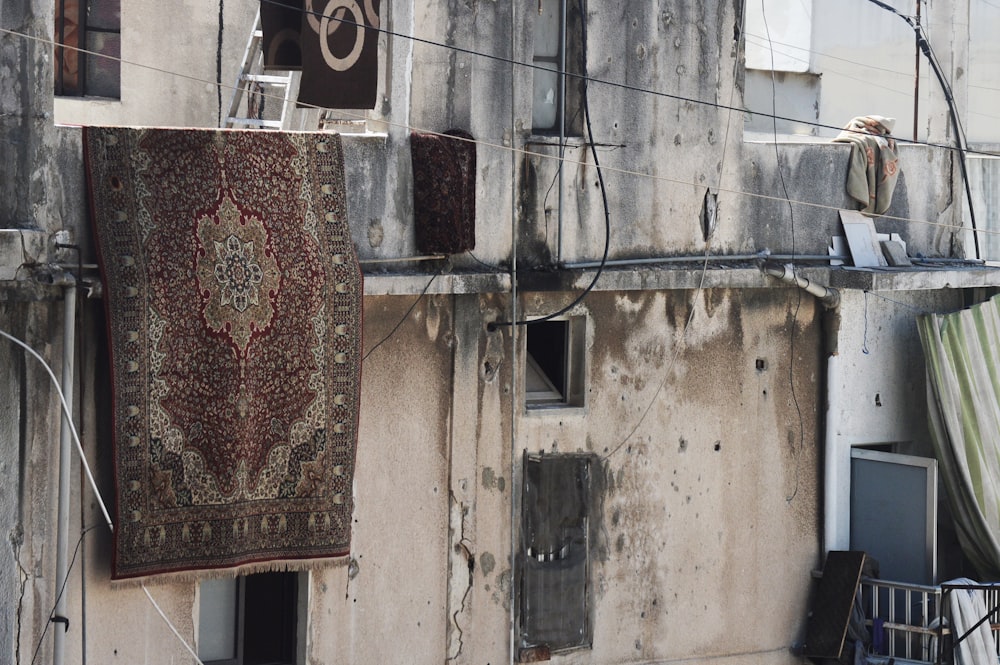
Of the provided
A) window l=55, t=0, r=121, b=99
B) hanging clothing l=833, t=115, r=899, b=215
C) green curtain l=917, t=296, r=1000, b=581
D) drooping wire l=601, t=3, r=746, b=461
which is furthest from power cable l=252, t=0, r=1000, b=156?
window l=55, t=0, r=121, b=99

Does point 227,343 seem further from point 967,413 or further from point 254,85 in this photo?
point 967,413

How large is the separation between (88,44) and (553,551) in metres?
6.04

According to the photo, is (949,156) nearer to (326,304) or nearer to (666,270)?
(666,270)

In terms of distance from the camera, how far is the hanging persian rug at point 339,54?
30.6ft

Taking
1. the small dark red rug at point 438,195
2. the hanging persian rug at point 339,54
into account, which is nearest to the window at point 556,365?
the small dark red rug at point 438,195

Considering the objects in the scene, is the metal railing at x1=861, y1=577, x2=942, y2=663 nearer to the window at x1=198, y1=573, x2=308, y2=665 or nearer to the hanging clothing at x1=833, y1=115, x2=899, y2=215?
the hanging clothing at x1=833, y1=115, x2=899, y2=215

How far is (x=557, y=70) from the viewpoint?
1080cm

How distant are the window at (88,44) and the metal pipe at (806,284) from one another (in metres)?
5.77

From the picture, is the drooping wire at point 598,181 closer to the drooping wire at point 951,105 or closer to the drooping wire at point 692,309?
the drooping wire at point 692,309

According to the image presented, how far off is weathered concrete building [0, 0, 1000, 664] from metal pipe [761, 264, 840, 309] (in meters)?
0.09

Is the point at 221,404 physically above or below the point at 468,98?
below

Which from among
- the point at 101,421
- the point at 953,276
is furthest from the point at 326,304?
the point at 953,276

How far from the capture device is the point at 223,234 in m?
9.07

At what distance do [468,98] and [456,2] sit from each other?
0.63 m
